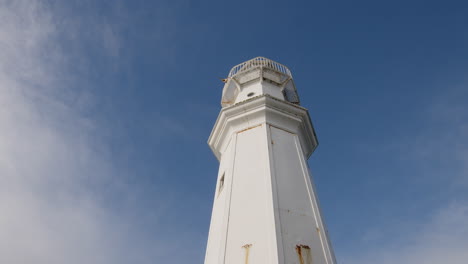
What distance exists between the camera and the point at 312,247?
6.19m

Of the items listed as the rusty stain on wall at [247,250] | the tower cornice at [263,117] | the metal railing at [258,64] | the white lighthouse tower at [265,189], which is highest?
the metal railing at [258,64]

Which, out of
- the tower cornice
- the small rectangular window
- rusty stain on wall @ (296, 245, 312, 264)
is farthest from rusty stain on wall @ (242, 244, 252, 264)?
the tower cornice

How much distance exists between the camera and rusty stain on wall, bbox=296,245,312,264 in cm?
585

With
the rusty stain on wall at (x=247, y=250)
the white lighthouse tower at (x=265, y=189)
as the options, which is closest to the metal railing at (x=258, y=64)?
the white lighthouse tower at (x=265, y=189)

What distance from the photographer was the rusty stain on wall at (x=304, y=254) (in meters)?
5.85

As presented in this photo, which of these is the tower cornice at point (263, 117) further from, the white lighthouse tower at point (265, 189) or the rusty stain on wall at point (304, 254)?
the rusty stain on wall at point (304, 254)

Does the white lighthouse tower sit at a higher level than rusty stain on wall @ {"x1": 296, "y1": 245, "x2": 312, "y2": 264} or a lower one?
higher

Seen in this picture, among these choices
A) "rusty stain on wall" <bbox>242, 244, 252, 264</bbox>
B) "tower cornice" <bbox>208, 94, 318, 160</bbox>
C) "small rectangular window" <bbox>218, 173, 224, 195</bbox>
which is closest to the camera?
"rusty stain on wall" <bbox>242, 244, 252, 264</bbox>

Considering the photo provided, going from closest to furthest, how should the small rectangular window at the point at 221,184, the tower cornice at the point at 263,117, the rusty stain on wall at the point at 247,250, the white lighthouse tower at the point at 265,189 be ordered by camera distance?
1. the rusty stain on wall at the point at 247,250
2. the white lighthouse tower at the point at 265,189
3. the small rectangular window at the point at 221,184
4. the tower cornice at the point at 263,117

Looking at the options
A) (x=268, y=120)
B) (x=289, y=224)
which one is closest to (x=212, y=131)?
(x=268, y=120)

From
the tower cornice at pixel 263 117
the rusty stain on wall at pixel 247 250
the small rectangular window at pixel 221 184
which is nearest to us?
the rusty stain on wall at pixel 247 250

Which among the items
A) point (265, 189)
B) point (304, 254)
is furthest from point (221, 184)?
point (304, 254)

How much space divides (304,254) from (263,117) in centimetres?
417

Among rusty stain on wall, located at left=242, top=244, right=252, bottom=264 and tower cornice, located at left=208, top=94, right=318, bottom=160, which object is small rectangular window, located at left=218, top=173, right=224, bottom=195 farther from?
rusty stain on wall, located at left=242, top=244, right=252, bottom=264
